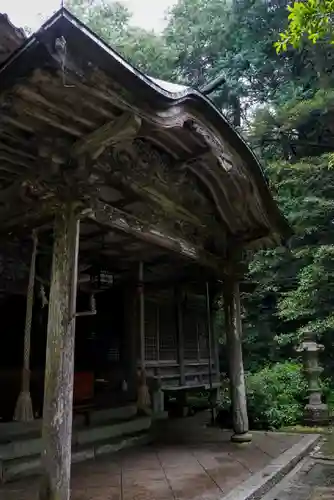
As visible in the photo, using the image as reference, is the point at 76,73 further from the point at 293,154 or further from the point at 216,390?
the point at 293,154

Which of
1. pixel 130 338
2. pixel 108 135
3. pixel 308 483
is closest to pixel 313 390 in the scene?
pixel 130 338

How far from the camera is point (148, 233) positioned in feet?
16.4

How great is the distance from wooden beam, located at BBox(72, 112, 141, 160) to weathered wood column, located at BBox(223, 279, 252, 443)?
379 centimetres

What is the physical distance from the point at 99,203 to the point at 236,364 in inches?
142

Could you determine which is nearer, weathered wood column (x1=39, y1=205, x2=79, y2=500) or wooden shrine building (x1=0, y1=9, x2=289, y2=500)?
wooden shrine building (x1=0, y1=9, x2=289, y2=500)

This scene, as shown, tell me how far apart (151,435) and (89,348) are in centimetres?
257

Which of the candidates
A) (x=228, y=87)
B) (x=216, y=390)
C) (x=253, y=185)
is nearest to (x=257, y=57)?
(x=228, y=87)

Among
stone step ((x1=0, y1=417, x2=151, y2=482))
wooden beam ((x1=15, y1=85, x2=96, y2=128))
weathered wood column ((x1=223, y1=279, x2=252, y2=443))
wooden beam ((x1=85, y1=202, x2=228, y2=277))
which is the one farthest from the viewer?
weathered wood column ((x1=223, y1=279, x2=252, y2=443))

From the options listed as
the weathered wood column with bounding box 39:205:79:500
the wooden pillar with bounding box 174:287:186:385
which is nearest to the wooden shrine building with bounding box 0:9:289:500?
the weathered wood column with bounding box 39:205:79:500

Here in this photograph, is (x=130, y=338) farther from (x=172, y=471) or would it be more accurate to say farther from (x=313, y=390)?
(x=172, y=471)

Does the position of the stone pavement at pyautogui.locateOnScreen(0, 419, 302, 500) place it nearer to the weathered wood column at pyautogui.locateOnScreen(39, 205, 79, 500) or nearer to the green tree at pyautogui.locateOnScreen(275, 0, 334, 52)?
the weathered wood column at pyautogui.locateOnScreen(39, 205, 79, 500)

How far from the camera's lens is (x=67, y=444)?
11.5 ft

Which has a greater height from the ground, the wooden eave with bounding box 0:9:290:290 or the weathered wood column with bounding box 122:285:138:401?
the wooden eave with bounding box 0:9:290:290

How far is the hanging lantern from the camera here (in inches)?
277
